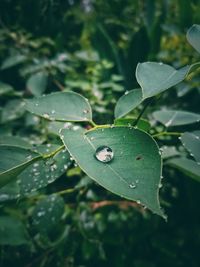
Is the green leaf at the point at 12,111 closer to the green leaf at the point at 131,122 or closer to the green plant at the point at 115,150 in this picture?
the green plant at the point at 115,150

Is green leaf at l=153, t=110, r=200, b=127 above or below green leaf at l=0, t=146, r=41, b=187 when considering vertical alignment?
below

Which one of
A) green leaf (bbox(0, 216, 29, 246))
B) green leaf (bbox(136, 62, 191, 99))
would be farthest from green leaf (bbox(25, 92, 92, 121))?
green leaf (bbox(0, 216, 29, 246))

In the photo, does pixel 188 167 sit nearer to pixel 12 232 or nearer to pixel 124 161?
pixel 124 161

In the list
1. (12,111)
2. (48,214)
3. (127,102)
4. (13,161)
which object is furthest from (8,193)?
(12,111)

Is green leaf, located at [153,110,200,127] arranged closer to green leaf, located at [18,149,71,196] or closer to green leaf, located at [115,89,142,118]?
green leaf, located at [115,89,142,118]

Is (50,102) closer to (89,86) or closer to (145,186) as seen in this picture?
(145,186)

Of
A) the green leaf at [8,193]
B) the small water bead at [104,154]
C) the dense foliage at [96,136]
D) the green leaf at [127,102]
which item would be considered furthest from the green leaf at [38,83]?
the small water bead at [104,154]
